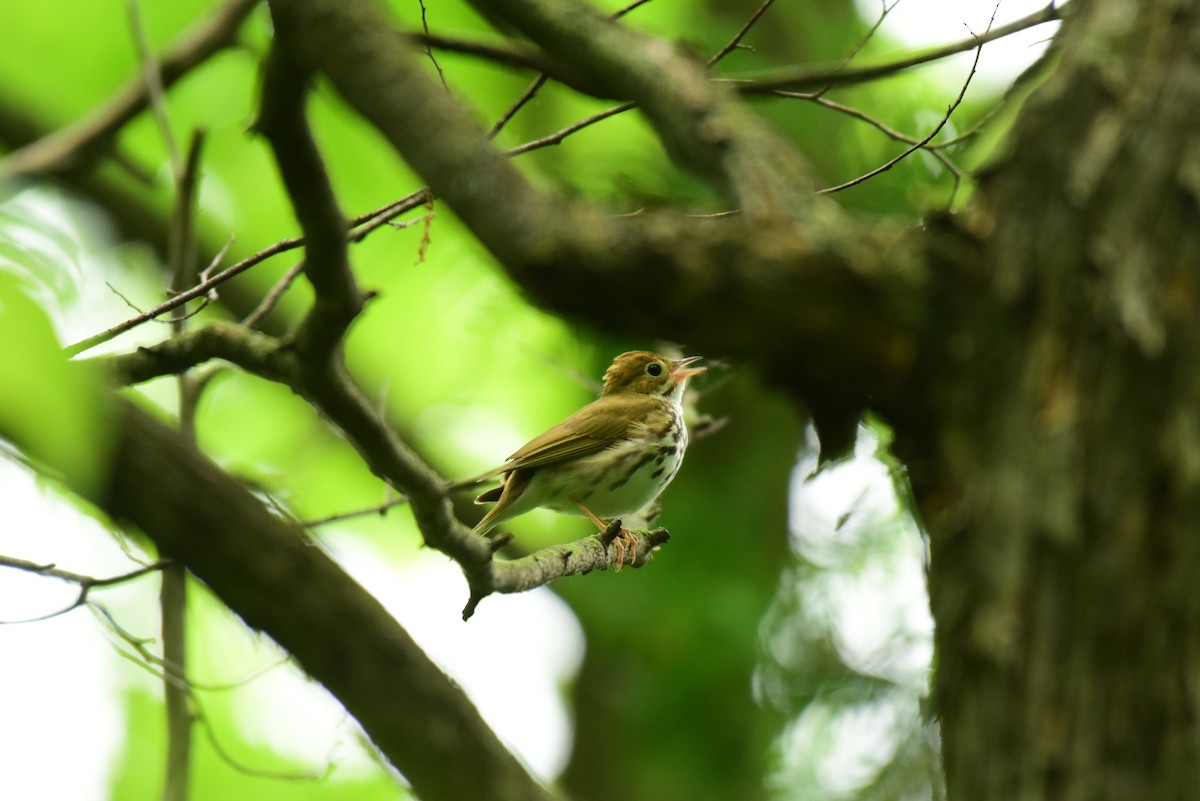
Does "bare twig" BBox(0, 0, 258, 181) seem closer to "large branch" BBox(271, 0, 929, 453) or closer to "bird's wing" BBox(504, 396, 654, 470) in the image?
"bird's wing" BBox(504, 396, 654, 470)

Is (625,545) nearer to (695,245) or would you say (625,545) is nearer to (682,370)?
(682,370)

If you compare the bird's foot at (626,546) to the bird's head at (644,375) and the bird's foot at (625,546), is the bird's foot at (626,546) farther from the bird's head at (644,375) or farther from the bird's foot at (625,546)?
the bird's head at (644,375)

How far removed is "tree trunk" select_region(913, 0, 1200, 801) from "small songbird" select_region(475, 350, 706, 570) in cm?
447

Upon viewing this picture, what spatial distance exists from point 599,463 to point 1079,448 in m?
4.90

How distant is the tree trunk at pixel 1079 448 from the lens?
175cm

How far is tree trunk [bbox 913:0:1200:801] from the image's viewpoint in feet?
5.73

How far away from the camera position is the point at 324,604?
252 cm

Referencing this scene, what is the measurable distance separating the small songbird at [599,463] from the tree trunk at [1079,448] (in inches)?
176

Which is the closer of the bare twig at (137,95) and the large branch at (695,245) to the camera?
the large branch at (695,245)

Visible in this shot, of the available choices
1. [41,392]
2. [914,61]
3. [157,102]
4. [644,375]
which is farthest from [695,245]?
[644,375]

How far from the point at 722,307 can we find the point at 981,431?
466mm

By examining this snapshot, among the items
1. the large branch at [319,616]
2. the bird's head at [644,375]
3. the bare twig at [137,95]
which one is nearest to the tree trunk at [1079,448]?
the large branch at [319,616]

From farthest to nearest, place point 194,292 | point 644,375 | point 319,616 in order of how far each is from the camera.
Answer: point 644,375 → point 194,292 → point 319,616

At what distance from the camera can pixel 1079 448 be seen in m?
1.81
